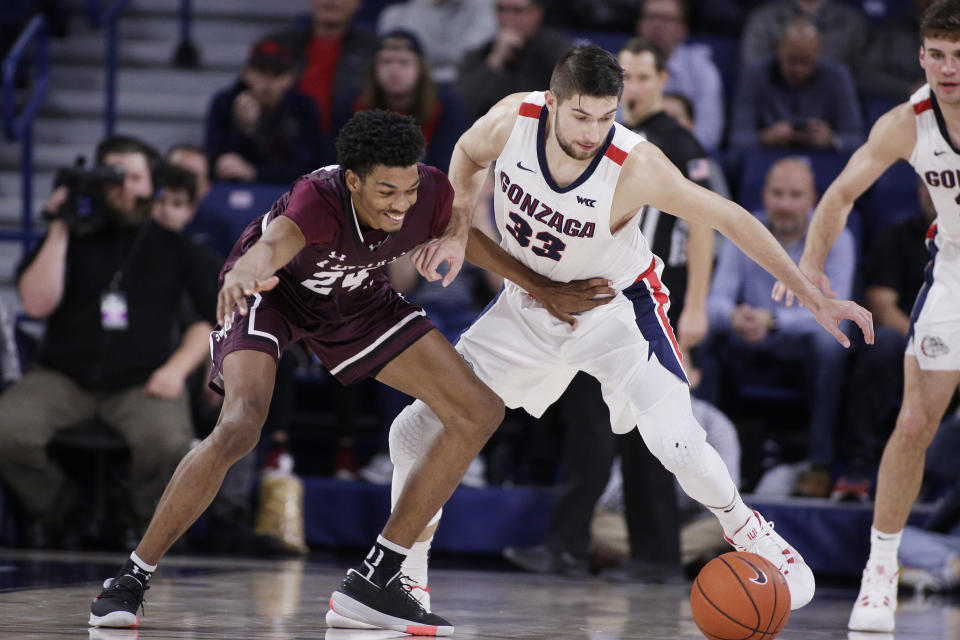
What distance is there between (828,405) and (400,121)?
11.7 ft

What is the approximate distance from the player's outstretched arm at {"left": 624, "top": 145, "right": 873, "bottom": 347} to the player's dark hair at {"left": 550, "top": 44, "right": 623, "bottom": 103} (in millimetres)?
271

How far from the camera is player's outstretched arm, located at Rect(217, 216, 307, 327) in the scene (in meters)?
3.57

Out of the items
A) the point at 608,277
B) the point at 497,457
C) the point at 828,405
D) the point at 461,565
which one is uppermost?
the point at 608,277

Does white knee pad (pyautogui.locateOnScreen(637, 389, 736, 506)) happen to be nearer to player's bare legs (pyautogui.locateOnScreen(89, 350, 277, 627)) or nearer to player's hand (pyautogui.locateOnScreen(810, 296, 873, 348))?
player's hand (pyautogui.locateOnScreen(810, 296, 873, 348))

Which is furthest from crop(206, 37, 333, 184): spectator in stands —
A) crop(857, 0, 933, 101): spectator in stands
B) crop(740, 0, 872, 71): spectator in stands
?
crop(857, 0, 933, 101): spectator in stands

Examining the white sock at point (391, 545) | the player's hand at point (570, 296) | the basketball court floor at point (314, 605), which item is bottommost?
the basketball court floor at point (314, 605)

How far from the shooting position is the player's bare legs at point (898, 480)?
459 centimetres

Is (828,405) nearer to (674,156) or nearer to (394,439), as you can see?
(674,156)

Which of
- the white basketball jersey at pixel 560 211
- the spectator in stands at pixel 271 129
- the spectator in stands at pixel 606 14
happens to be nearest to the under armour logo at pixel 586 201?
the white basketball jersey at pixel 560 211

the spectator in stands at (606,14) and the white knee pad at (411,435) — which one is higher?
the spectator in stands at (606,14)

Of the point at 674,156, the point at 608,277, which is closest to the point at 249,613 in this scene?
the point at 608,277

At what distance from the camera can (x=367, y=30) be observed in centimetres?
922

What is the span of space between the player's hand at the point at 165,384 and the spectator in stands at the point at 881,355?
3.31 m

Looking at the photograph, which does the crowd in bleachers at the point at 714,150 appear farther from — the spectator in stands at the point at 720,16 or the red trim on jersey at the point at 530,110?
the red trim on jersey at the point at 530,110
